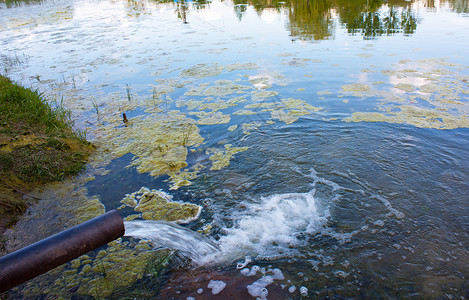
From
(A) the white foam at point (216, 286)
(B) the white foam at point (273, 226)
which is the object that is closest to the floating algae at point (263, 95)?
(B) the white foam at point (273, 226)

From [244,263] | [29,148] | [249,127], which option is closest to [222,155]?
[249,127]

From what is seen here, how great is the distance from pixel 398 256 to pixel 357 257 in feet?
1.01

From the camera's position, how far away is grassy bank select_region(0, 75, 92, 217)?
10.5 ft

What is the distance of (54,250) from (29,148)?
10.1ft

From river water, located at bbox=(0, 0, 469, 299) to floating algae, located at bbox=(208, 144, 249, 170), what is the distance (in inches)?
1.0

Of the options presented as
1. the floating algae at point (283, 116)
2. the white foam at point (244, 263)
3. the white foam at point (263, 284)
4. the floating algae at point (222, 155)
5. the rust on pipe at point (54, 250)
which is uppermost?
the rust on pipe at point (54, 250)

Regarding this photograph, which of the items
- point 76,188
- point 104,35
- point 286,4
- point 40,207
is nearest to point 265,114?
point 76,188

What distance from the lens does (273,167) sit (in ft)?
11.9

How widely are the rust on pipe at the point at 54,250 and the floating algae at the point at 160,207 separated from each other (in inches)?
66.2

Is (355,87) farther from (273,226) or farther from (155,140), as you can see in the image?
(273,226)

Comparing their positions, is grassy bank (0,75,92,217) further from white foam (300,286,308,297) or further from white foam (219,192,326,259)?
white foam (300,286,308,297)

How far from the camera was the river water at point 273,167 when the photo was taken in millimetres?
2287

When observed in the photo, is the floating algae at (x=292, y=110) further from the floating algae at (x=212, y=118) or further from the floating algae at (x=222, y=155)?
the floating algae at (x=222, y=155)

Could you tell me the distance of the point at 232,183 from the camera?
11.2 feet
